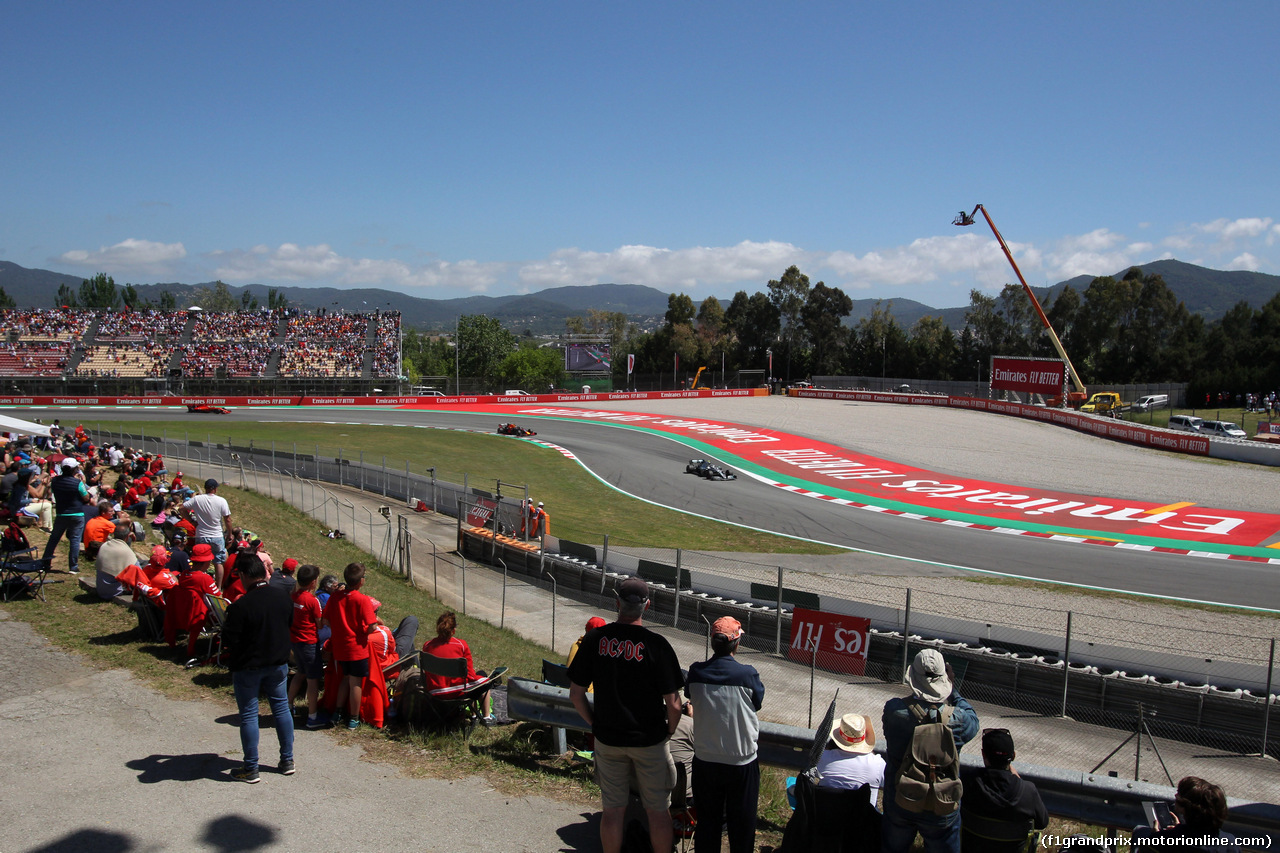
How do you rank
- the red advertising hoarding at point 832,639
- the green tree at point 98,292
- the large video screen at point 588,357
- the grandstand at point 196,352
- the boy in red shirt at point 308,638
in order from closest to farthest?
1. the boy in red shirt at point 308,638
2. the red advertising hoarding at point 832,639
3. the grandstand at point 196,352
4. the large video screen at point 588,357
5. the green tree at point 98,292

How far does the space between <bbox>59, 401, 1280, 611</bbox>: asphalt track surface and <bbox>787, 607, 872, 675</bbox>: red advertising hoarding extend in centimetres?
817

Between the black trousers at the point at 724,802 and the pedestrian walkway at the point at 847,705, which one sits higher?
the black trousers at the point at 724,802

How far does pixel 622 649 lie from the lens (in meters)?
4.46

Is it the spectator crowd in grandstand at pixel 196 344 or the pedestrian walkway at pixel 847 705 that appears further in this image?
the spectator crowd in grandstand at pixel 196 344

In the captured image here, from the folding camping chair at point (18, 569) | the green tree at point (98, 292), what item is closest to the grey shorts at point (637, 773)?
the folding camping chair at point (18, 569)

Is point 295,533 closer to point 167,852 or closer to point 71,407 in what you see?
point 167,852

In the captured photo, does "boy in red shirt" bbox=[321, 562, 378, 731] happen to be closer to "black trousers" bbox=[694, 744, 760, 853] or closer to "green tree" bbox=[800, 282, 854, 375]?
"black trousers" bbox=[694, 744, 760, 853]

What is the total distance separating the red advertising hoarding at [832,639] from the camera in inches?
465

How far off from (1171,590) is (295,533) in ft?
71.2

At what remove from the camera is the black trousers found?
4.50m

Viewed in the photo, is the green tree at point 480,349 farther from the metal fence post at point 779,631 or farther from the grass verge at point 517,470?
the metal fence post at point 779,631

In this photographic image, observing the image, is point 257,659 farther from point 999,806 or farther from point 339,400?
point 339,400

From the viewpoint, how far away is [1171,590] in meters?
19.4

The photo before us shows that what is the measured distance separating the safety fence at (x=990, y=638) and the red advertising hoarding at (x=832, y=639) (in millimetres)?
33
